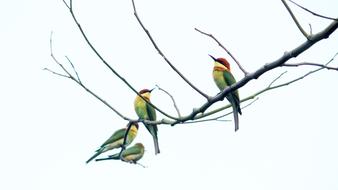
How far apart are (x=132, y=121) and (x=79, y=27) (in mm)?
607

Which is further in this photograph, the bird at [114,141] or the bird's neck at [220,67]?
the bird at [114,141]

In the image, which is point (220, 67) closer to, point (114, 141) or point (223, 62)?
point (223, 62)

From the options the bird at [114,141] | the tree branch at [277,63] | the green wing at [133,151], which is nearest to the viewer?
the tree branch at [277,63]

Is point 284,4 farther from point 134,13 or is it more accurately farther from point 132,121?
point 132,121

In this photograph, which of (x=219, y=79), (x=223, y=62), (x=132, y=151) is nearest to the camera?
(x=219, y=79)

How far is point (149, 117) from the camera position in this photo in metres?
7.61

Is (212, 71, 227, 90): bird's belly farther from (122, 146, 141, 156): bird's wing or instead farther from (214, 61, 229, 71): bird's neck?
(122, 146, 141, 156): bird's wing

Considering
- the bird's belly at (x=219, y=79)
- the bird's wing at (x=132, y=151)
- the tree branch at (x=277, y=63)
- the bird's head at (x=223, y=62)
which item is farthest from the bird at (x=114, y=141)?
the tree branch at (x=277, y=63)

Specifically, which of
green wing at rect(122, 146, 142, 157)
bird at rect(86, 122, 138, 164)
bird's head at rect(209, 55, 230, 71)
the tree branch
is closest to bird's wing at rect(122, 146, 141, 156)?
green wing at rect(122, 146, 142, 157)

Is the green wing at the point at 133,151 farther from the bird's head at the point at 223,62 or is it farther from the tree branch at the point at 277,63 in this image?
the tree branch at the point at 277,63

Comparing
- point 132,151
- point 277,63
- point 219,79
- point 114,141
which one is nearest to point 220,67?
point 219,79

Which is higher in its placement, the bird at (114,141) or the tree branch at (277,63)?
the tree branch at (277,63)

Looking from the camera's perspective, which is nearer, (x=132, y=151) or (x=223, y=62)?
(x=223, y=62)

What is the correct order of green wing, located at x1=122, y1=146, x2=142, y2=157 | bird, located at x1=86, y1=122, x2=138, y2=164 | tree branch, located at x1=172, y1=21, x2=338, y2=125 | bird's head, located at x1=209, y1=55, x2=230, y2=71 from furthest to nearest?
bird, located at x1=86, y1=122, x2=138, y2=164
green wing, located at x1=122, y1=146, x2=142, y2=157
bird's head, located at x1=209, y1=55, x2=230, y2=71
tree branch, located at x1=172, y1=21, x2=338, y2=125
